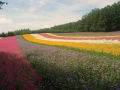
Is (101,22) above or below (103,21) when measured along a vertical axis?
below

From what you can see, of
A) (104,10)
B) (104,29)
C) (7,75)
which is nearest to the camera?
(7,75)

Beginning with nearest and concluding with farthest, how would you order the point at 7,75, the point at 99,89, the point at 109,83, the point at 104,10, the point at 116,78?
the point at 99,89
the point at 109,83
the point at 116,78
the point at 7,75
the point at 104,10

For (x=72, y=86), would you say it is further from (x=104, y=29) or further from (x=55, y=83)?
(x=104, y=29)

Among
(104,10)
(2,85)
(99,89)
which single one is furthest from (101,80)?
(104,10)

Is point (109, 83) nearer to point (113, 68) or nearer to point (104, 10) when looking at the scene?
point (113, 68)

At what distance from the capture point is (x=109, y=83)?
5.37 meters

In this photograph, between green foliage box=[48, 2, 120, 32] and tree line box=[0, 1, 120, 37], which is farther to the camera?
green foliage box=[48, 2, 120, 32]

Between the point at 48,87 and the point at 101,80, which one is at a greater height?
the point at 101,80

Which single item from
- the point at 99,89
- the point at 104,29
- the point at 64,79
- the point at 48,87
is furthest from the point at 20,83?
the point at 104,29

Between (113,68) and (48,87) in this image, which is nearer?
(48,87)

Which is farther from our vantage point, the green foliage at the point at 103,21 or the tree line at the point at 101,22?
the green foliage at the point at 103,21

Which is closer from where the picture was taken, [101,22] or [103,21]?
[103,21]

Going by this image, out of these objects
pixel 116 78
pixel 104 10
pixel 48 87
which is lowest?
pixel 48 87

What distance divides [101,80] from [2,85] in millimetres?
3066
